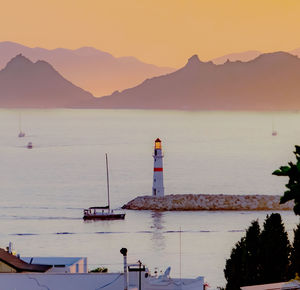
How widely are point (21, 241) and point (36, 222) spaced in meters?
11.1

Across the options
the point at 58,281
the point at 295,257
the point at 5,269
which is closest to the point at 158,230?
the point at 295,257

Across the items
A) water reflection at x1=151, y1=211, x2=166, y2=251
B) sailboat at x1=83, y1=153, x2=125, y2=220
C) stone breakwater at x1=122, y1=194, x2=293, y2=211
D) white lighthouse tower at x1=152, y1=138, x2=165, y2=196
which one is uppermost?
white lighthouse tower at x1=152, y1=138, x2=165, y2=196

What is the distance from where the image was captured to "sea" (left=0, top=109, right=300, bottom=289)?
192 ft

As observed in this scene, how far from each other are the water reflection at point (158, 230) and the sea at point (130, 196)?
0.17 ft

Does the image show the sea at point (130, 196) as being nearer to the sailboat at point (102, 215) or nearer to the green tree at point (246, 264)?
the sailboat at point (102, 215)

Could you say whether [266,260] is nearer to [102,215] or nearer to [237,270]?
[237,270]

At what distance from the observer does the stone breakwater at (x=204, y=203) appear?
265ft

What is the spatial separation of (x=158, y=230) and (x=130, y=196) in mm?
21241

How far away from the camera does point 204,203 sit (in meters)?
81.7

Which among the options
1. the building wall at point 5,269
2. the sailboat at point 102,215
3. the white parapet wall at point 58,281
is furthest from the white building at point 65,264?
the sailboat at point 102,215

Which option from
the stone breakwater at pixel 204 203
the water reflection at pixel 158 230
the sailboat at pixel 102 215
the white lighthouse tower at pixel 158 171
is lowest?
the water reflection at pixel 158 230

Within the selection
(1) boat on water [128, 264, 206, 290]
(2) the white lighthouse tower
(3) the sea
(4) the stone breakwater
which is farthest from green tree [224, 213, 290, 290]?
(4) the stone breakwater

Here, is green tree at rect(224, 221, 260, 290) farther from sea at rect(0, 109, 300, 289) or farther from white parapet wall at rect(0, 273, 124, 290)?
sea at rect(0, 109, 300, 289)

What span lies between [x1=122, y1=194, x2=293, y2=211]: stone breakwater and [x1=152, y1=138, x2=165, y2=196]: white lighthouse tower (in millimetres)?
561
